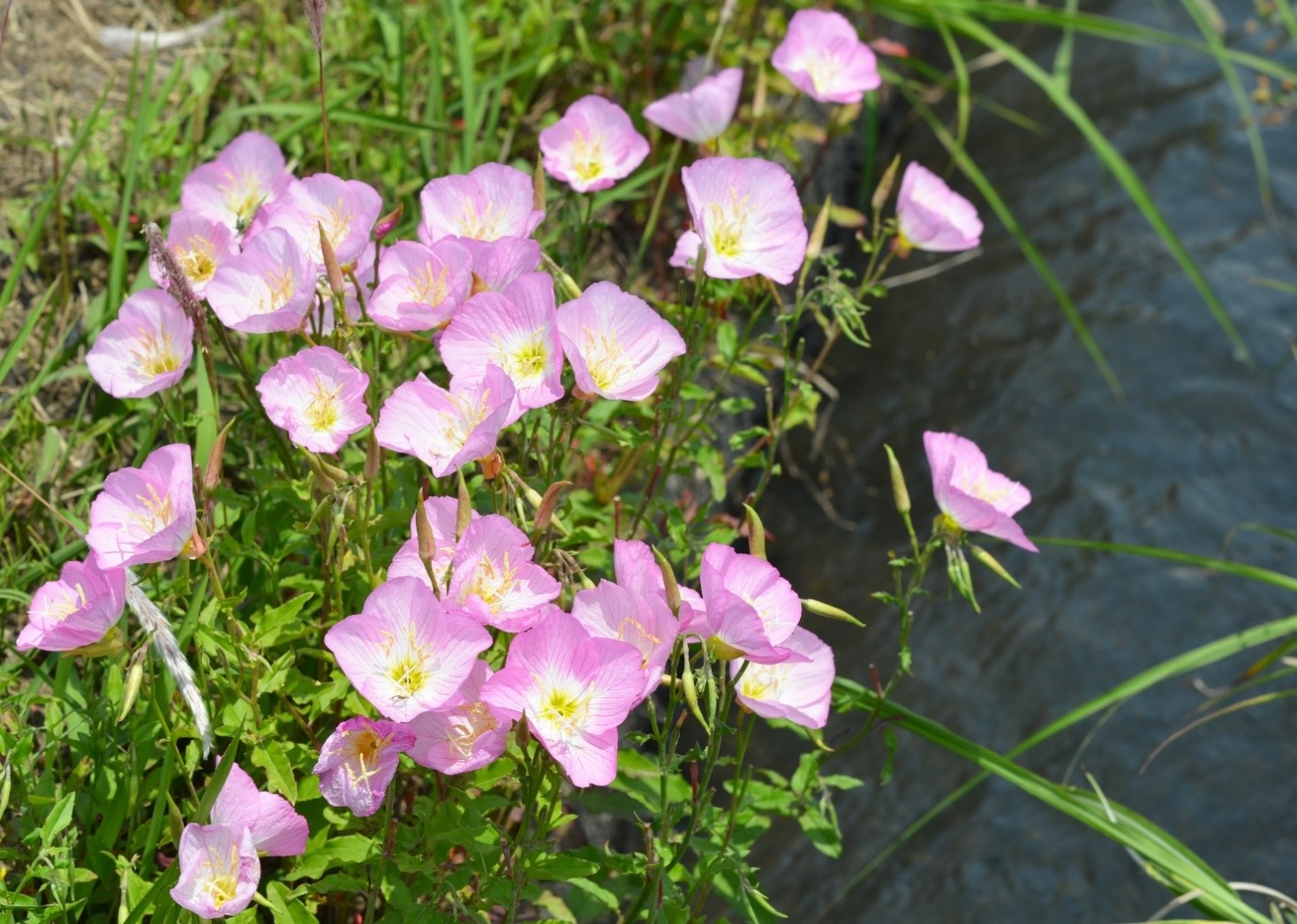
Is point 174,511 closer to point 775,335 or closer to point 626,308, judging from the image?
point 626,308

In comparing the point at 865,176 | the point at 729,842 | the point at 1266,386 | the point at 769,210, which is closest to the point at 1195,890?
the point at 729,842

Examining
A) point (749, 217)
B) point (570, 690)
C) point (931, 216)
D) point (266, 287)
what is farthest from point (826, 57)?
point (570, 690)

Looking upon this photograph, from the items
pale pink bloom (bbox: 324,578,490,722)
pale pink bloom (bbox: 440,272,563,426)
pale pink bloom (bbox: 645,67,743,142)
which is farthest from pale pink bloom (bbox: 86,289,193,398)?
pale pink bloom (bbox: 645,67,743,142)

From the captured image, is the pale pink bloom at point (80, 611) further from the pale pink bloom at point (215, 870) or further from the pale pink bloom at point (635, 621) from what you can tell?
the pale pink bloom at point (635, 621)

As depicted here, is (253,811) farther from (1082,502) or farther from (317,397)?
(1082,502)

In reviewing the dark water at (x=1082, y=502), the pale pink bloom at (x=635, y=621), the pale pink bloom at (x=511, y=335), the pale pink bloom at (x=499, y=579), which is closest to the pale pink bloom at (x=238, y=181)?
the pale pink bloom at (x=511, y=335)

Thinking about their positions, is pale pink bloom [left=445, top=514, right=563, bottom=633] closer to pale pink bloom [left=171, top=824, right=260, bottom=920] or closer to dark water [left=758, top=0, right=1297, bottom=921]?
pale pink bloom [left=171, top=824, right=260, bottom=920]
